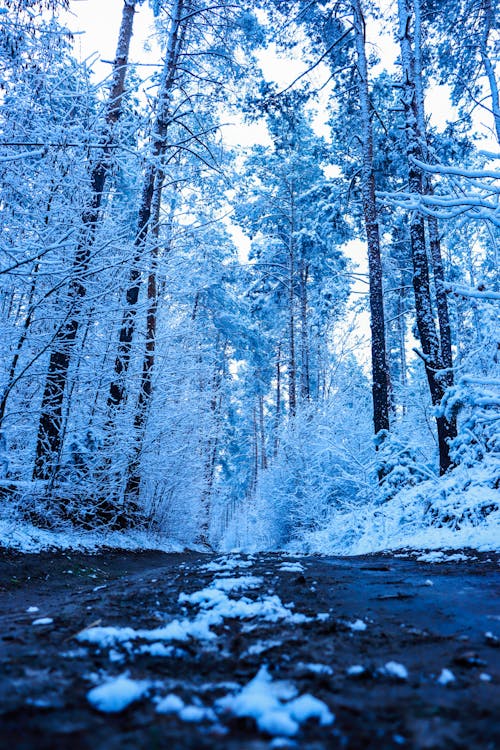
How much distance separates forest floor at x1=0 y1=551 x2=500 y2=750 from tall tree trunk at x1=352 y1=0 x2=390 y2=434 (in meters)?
7.41

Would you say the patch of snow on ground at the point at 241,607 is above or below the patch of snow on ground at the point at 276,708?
below

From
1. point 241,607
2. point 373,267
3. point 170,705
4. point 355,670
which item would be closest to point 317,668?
point 355,670

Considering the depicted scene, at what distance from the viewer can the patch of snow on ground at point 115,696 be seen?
1249 mm

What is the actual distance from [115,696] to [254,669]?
0.59 m

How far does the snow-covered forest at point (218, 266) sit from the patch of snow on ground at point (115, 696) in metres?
3.89

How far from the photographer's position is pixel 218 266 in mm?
20422

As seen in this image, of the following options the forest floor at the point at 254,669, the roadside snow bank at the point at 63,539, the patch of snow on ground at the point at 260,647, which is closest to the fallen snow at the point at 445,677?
the forest floor at the point at 254,669

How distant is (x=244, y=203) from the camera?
70.6 feet

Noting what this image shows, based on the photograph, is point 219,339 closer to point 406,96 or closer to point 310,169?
point 310,169

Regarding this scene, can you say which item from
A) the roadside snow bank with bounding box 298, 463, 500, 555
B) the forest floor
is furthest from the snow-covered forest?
the forest floor

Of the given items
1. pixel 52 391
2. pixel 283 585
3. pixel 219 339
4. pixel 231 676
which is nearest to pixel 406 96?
pixel 52 391

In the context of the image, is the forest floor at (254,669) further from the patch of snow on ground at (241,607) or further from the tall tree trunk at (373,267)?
the tall tree trunk at (373,267)

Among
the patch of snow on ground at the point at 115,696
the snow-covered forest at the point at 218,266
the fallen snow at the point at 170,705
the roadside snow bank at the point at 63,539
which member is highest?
the snow-covered forest at the point at 218,266

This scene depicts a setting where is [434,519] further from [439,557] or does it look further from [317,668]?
[317,668]
